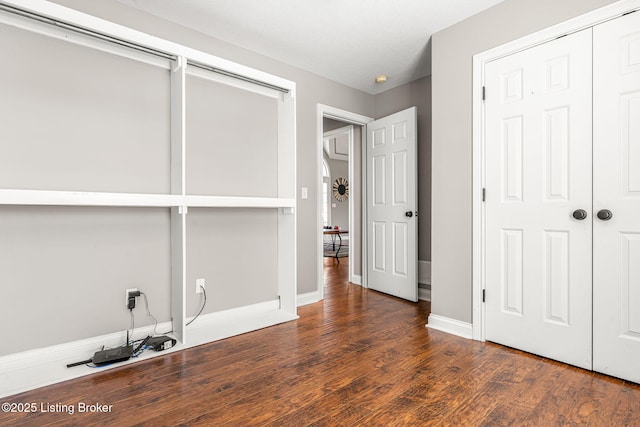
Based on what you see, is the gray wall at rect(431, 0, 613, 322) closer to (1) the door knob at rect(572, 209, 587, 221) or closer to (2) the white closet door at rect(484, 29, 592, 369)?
(2) the white closet door at rect(484, 29, 592, 369)

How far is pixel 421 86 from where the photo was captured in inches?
148

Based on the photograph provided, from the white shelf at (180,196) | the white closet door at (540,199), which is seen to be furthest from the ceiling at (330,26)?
the white closet door at (540,199)

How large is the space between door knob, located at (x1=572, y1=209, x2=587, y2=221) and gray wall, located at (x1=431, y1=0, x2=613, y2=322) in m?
0.66

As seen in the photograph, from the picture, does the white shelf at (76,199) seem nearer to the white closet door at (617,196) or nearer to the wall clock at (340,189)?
the white closet door at (617,196)

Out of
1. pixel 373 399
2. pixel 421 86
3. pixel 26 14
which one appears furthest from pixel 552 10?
pixel 26 14

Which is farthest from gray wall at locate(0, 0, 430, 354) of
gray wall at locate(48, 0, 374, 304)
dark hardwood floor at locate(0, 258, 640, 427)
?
dark hardwood floor at locate(0, 258, 640, 427)

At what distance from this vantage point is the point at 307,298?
11.7 feet

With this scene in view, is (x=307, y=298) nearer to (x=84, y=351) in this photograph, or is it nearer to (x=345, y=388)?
(x=345, y=388)

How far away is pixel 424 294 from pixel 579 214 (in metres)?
1.93

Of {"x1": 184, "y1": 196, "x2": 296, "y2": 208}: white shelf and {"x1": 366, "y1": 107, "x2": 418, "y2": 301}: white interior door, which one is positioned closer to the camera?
{"x1": 184, "y1": 196, "x2": 296, "y2": 208}: white shelf

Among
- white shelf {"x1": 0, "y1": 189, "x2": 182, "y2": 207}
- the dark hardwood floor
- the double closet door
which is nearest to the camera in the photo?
the dark hardwood floor

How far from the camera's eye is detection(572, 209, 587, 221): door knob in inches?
80.0

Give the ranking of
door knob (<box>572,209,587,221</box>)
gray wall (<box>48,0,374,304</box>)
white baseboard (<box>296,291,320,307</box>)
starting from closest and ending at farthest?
door knob (<box>572,209,587,221</box>) → gray wall (<box>48,0,374,304</box>) → white baseboard (<box>296,291,320,307</box>)

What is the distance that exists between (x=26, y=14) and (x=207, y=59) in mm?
1020
